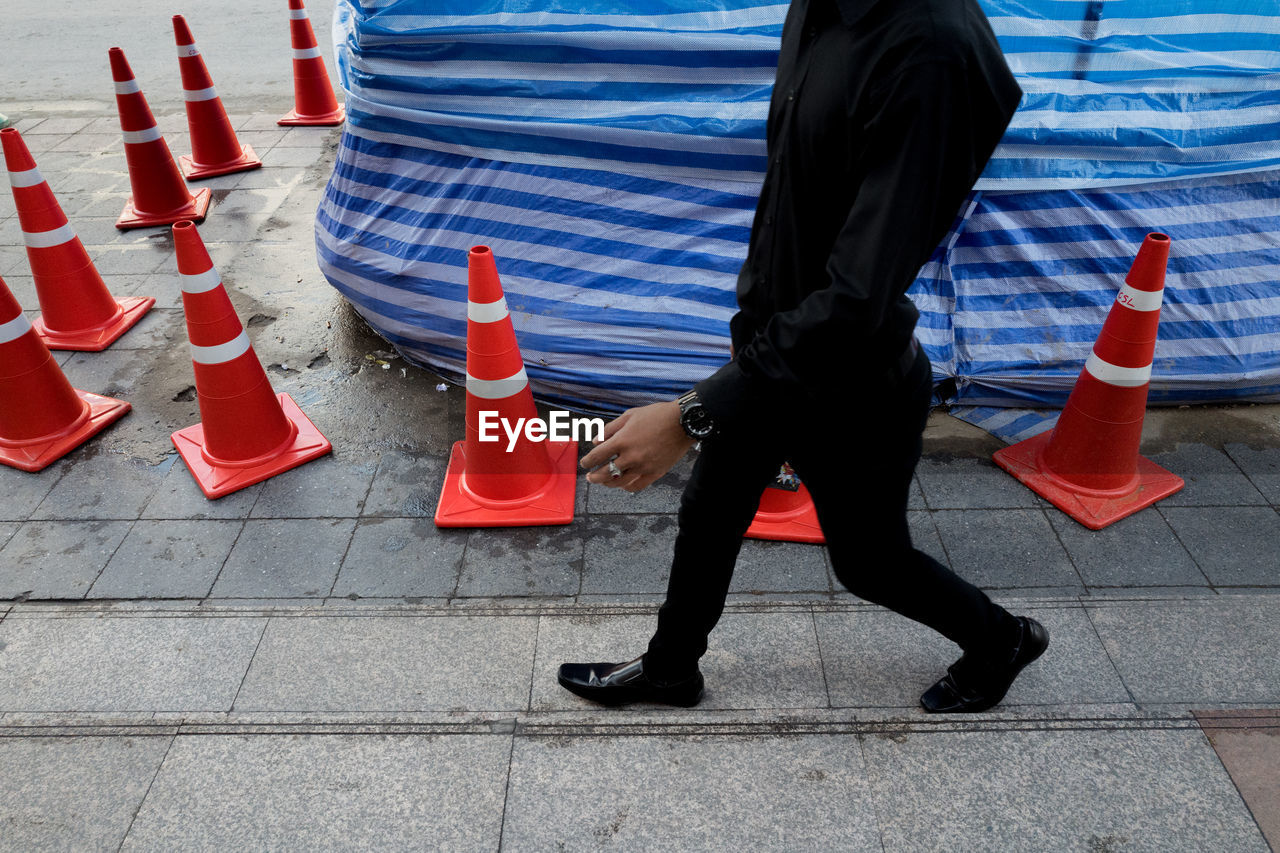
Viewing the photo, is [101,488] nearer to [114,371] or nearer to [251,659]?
[114,371]

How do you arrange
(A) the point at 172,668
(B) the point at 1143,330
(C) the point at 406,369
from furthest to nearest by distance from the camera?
1. (C) the point at 406,369
2. (B) the point at 1143,330
3. (A) the point at 172,668

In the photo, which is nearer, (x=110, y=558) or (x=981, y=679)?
(x=981, y=679)

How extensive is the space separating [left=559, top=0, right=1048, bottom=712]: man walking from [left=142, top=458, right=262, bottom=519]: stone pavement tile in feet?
6.16

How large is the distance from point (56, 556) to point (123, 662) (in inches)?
28.1

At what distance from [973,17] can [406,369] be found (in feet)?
10.8

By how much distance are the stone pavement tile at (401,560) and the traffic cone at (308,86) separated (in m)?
5.23

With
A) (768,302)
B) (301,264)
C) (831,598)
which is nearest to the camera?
(768,302)

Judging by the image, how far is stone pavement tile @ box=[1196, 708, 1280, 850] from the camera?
7.20 ft

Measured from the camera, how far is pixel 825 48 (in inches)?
61.4

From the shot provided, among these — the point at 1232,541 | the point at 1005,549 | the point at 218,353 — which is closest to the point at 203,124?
the point at 218,353

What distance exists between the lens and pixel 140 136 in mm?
5719

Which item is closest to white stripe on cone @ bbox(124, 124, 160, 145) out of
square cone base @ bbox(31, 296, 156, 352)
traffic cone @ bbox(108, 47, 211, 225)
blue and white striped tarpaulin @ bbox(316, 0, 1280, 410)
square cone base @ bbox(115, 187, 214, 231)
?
traffic cone @ bbox(108, 47, 211, 225)

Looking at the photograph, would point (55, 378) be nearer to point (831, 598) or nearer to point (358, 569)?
point (358, 569)

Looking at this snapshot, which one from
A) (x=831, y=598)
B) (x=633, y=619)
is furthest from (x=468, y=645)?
(x=831, y=598)
